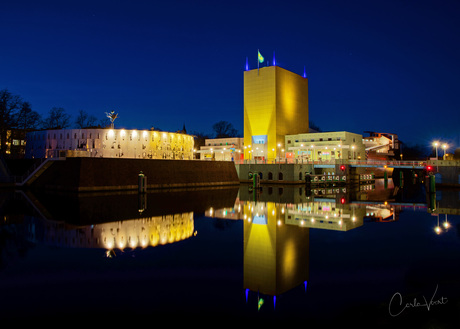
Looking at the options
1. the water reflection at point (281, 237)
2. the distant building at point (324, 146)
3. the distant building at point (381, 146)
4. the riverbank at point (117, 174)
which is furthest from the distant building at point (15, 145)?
the distant building at point (381, 146)

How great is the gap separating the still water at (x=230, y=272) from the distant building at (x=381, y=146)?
63035mm

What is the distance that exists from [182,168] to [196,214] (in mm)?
19485

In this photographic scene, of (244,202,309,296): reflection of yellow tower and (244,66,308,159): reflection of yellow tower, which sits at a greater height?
(244,66,308,159): reflection of yellow tower

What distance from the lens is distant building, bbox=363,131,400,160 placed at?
243ft

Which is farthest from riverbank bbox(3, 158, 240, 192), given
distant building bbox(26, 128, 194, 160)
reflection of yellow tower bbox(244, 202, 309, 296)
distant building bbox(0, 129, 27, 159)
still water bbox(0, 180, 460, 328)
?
distant building bbox(0, 129, 27, 159)

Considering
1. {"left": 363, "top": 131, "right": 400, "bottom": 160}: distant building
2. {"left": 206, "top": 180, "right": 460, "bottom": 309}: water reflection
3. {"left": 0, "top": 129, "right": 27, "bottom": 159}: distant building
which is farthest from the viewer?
{"left": 363, "top": 131, "right": 400, "bottom": 160}: distant building

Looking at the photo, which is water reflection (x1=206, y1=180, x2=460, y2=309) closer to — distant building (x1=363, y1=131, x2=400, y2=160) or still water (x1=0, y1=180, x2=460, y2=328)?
still water (x1=0, y1=180, x2=460, y2=328)

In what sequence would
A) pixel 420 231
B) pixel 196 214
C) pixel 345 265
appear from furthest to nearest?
pixel 196 214 < pixel 420 231 < pixel 345 265

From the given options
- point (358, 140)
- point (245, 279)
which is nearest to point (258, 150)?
point (358, 140)

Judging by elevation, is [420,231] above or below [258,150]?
below

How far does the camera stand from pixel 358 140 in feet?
186

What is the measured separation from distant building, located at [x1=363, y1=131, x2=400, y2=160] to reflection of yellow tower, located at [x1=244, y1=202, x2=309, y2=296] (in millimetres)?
62417

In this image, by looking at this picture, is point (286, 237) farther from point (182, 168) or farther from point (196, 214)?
point (182, 168)

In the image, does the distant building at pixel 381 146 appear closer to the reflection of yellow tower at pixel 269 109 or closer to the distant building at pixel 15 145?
the reflection of yellow tower at pixel 269 109
